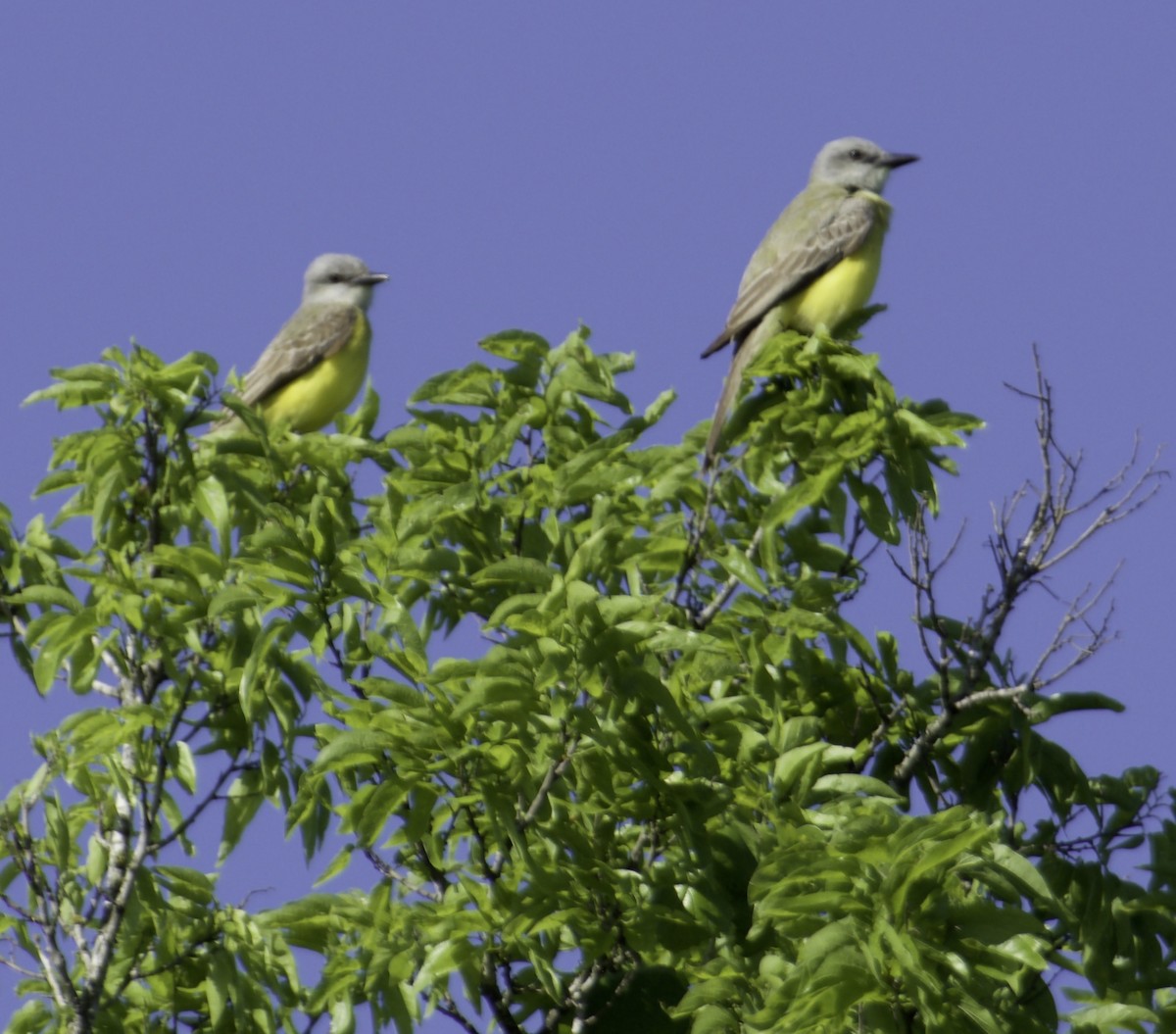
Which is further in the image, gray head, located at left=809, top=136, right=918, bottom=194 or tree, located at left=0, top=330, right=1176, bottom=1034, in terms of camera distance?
gray head, located at left=809, top=136, right=918, bottom=194

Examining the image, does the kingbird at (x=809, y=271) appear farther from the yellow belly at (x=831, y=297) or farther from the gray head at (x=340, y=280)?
the gray head at (x=340, y=280)

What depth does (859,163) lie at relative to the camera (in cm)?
1320

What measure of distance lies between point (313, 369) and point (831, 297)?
3.84 m

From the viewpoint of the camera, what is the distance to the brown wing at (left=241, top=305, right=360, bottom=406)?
13.3 meters

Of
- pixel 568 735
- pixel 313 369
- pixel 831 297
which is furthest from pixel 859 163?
pixel 568 735

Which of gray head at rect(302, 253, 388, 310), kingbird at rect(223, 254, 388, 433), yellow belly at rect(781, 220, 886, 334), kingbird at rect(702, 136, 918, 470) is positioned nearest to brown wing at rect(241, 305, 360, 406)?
kingbird at rect(223, 254, 388, 433)

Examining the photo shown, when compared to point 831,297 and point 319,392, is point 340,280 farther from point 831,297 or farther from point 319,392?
point 831,297

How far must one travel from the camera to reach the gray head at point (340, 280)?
48.0 feet

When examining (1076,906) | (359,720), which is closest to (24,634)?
(359,720)

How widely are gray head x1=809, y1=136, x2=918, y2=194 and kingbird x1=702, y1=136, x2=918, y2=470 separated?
0.75 m

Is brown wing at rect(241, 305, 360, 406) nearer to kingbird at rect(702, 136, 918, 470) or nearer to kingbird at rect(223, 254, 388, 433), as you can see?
kingbird at rect(223, 254, 388, 433)

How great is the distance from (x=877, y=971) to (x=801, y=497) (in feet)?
8.38

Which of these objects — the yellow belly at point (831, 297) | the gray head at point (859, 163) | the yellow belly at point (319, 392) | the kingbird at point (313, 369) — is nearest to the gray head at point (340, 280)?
the kingbird at point (313, 369)

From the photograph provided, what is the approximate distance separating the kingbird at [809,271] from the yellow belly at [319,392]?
3.10m
